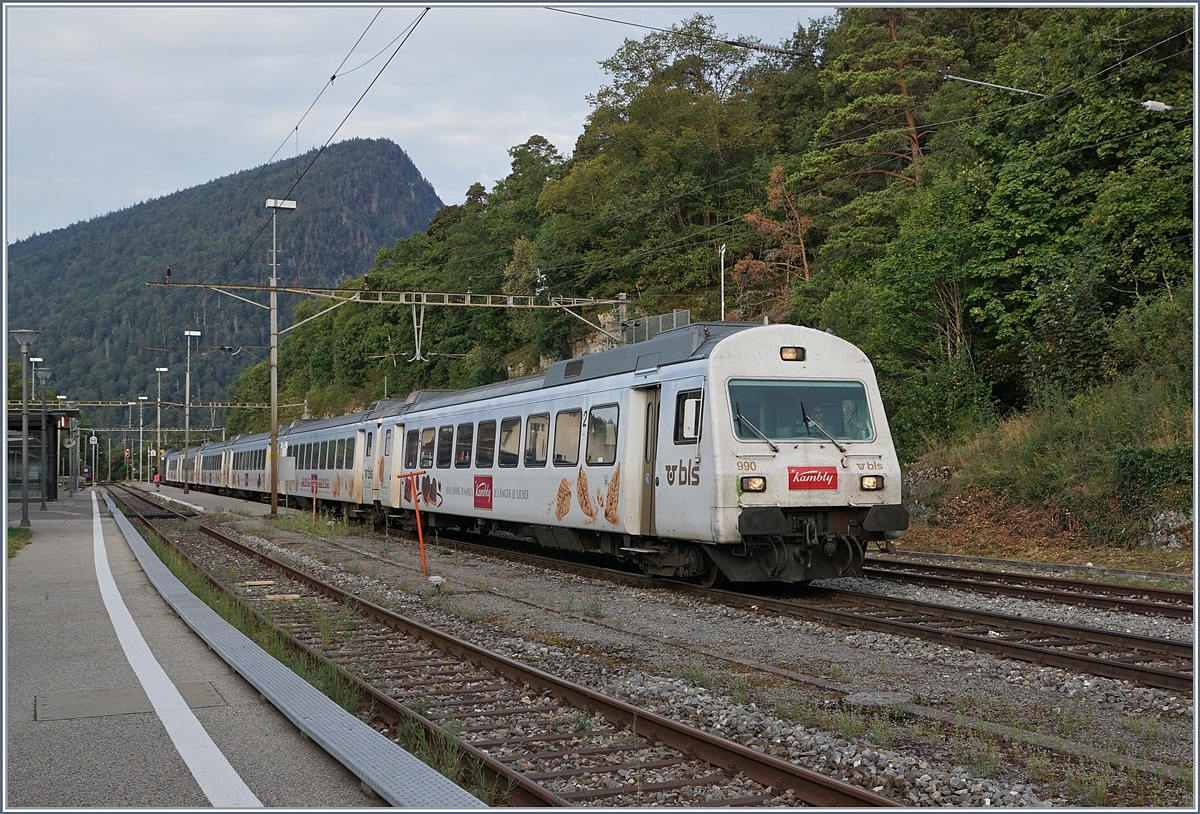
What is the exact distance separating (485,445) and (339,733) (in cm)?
1331

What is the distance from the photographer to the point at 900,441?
23.8 meters

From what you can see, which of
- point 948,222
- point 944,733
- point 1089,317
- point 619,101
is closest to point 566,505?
point 944,733

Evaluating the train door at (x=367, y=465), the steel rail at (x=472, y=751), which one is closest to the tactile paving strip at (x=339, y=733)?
the steel rail at (x=472, y=751)

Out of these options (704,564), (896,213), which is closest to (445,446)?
(704,564)

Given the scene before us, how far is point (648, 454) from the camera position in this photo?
45.7 feet

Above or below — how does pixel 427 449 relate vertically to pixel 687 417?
below

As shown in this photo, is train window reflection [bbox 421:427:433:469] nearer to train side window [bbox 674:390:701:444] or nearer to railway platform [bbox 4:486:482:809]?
train side window [bbox 674:390:701:444]

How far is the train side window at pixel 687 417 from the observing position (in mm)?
12641

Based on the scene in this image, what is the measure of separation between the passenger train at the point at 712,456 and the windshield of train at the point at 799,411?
0.7 inches

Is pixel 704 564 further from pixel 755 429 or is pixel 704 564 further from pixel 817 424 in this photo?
pixel 817 424

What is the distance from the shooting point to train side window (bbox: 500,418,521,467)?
58.4 feet

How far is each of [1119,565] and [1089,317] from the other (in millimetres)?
6431

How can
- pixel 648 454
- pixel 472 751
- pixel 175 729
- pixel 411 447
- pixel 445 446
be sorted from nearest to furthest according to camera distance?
pixel 472 751 < pixel 175 729 < pixel 648 454 < pixel 445 446 < pixel 411 447

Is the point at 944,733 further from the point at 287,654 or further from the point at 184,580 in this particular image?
the point at 184,580
